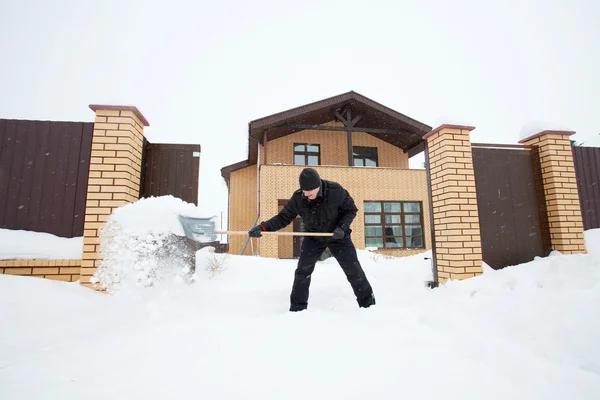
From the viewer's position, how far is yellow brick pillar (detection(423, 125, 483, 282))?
3.42 m

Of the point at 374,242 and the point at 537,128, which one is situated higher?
the point at 537,128

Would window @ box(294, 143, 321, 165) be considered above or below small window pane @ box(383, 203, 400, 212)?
above

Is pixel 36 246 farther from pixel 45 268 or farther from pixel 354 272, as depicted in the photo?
pixel 354 272

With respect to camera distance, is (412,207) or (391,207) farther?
(412,207)

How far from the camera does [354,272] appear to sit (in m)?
3.01

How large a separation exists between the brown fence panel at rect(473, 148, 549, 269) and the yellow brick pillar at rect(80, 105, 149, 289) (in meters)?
4.05

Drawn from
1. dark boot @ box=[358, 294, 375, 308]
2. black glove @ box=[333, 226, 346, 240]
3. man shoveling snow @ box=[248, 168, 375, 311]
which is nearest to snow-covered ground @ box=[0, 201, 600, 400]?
dark boot @ box=[358, 294, 375, 308]

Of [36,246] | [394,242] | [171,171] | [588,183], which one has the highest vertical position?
[171,171]

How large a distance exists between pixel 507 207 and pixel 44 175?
5.40 meters

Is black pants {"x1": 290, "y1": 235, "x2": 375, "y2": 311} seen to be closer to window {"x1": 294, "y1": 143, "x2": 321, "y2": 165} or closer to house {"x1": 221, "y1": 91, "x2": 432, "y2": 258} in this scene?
house {"x1": 221, "y1": 91, "x2": 432, "y2": 258}

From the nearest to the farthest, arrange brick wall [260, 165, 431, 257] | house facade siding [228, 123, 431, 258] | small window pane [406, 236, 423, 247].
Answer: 1. brick wall [260, 165, 431, 257]
2. house facade siding [228, 123, 431, 258]
3. small window pane [406, 236, 423, 247]

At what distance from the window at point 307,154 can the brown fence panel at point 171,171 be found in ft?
27.2

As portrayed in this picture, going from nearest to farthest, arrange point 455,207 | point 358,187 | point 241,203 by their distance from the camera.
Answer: point 455,207, point 358,187, point 241,203

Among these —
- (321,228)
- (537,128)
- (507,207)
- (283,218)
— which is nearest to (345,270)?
(321,228)
